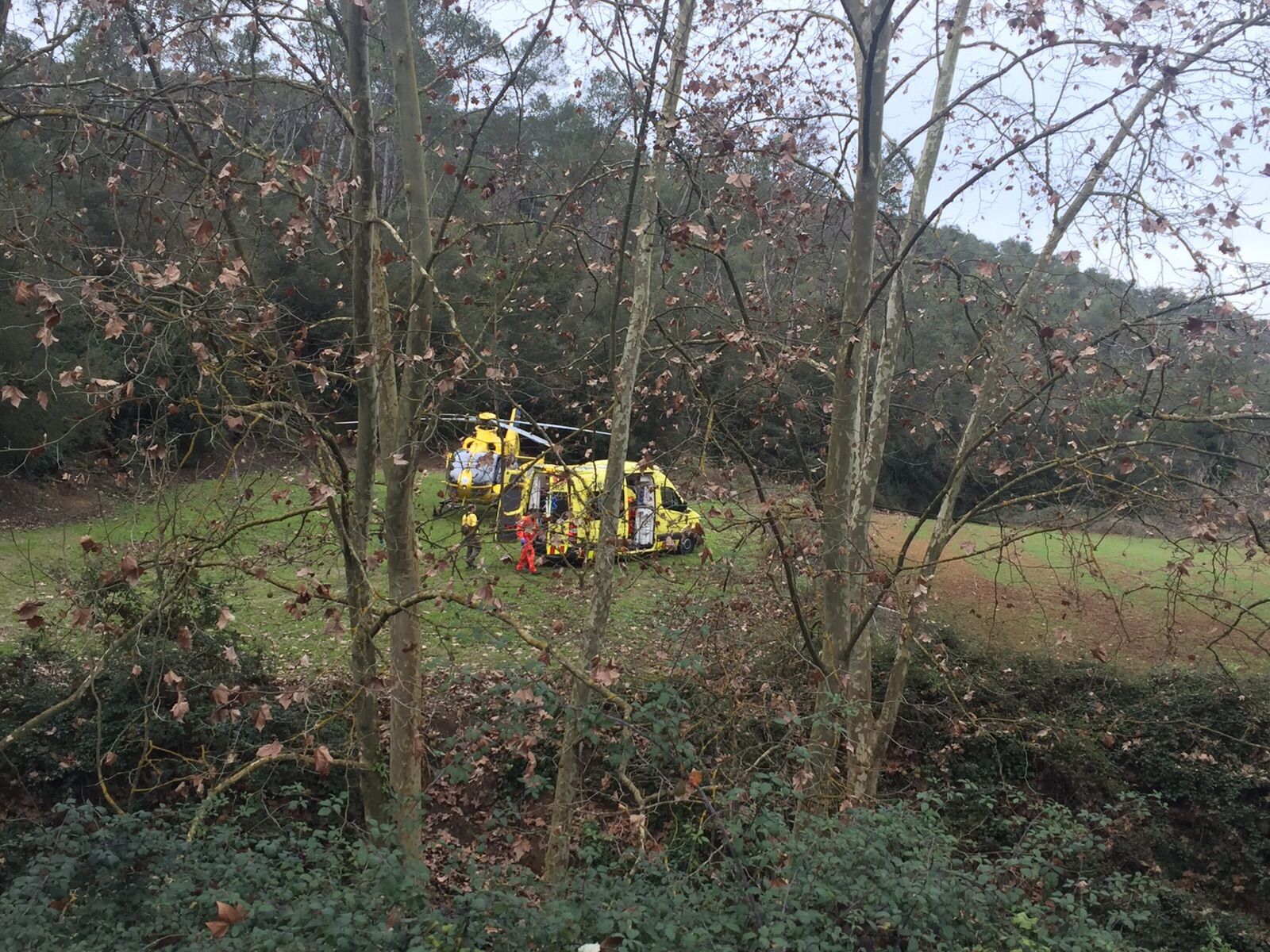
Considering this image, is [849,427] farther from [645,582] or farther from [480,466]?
[645,582]

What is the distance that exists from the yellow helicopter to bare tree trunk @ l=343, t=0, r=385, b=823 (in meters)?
0.43

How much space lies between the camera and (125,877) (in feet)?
15.0

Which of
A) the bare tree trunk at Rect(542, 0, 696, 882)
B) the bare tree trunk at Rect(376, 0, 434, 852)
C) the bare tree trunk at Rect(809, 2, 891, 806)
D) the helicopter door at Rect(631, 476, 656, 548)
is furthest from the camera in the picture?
the helicopter door at Rect(631, 476, 656, 548)

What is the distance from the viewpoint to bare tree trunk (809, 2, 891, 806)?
4875mm

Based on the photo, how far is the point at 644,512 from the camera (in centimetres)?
740

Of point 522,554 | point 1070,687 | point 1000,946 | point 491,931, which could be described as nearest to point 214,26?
point 522,554

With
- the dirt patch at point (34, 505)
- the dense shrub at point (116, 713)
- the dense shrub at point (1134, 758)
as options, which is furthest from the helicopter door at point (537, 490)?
the dirt patch at point (34, 505)

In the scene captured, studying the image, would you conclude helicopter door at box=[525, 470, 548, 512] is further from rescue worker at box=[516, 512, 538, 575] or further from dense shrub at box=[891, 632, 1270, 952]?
dense shrub at box=[891, 632, 1270, 952]

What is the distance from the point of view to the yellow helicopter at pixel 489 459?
185 inches

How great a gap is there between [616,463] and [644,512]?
69.2 inches

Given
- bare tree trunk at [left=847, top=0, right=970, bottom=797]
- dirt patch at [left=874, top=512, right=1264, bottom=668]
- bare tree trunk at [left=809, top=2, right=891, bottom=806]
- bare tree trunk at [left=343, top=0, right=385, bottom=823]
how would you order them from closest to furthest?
bare tree trunk at [left=343, top=0, right=385, bottom=823] < bare tree trunk at [left=809, top=2, right=891, bottom=806] < bare tree trunk at [left=847, top=0, right=970, bottom=797] < dirt patch at [left=874, top=512, right=1264, bottom=668]

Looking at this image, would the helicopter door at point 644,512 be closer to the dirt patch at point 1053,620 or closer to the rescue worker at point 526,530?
the rescue worker at point 526,530

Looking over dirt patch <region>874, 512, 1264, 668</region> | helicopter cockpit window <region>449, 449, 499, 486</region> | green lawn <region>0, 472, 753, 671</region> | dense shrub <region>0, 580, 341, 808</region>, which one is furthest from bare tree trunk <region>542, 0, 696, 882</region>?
dirt patch <region>874, 512, 1264, 668</region>

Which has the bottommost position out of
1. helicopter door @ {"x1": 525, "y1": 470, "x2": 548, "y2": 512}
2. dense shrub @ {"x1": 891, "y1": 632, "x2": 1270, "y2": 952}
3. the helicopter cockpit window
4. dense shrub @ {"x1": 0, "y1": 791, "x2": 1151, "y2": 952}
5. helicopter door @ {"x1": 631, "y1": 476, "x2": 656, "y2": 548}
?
dense shrub @ {"x1": 891, "y1": 632, "x2": 1270, "y2": 952}
